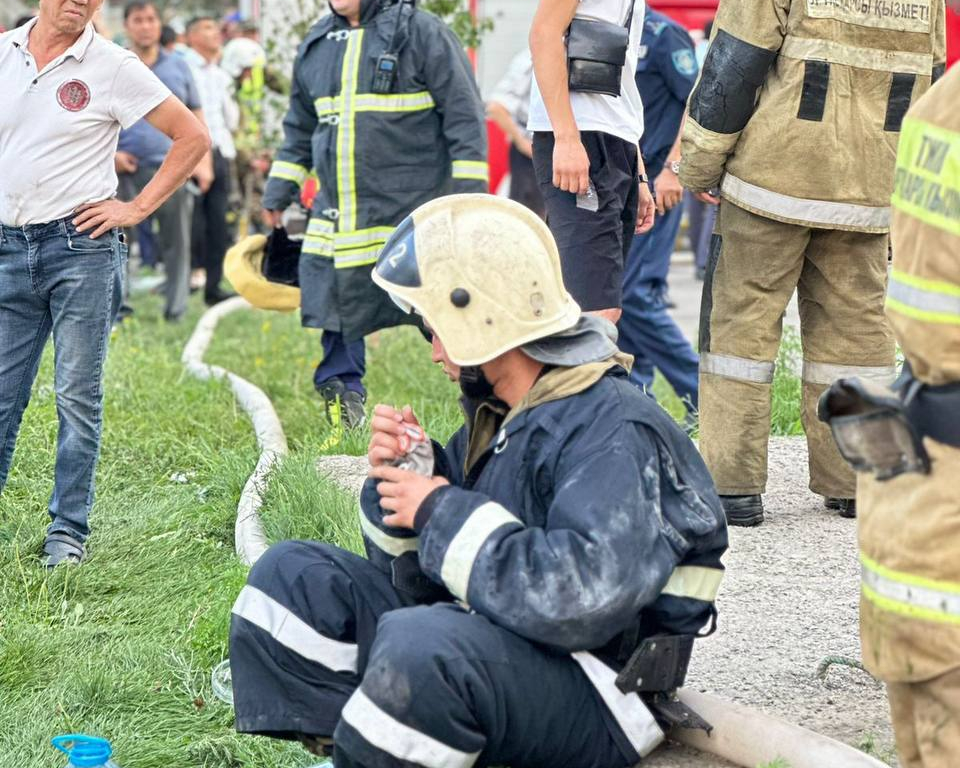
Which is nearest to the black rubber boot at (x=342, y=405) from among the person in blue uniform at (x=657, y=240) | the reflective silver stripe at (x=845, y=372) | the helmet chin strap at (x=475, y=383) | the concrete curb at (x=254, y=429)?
the concrete curb at (x=254, y=429)

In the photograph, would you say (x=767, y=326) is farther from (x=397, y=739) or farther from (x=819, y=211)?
(x=397, y=739)

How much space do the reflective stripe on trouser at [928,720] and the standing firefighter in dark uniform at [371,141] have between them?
13.7 ft

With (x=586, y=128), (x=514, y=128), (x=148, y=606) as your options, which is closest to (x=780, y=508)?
(x=586, y=128)

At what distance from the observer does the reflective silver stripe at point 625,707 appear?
112 inches

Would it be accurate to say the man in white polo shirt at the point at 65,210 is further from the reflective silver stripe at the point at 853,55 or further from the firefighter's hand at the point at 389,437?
the firefighter's hand at the point at 389,437

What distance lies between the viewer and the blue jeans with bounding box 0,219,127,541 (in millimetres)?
4883

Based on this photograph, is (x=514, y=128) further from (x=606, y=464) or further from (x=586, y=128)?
(x=606, y=464)

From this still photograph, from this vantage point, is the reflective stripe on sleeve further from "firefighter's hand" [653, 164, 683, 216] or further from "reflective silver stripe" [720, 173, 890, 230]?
"firefighter's hand" [653, 164, 683, 216]

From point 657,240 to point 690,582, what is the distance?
4.19m

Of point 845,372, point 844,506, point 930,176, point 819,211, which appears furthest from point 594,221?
point 930,176

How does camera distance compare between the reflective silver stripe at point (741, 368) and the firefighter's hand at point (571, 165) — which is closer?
the reflective silver stripe at point (741, 368)

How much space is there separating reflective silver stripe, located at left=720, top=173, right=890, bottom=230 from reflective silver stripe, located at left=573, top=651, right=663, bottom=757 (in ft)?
7.16

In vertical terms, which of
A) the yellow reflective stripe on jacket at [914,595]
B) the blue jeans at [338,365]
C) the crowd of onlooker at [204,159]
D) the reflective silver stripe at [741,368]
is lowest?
the crowd of onlooker at [204,159]

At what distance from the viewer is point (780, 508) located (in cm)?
516
